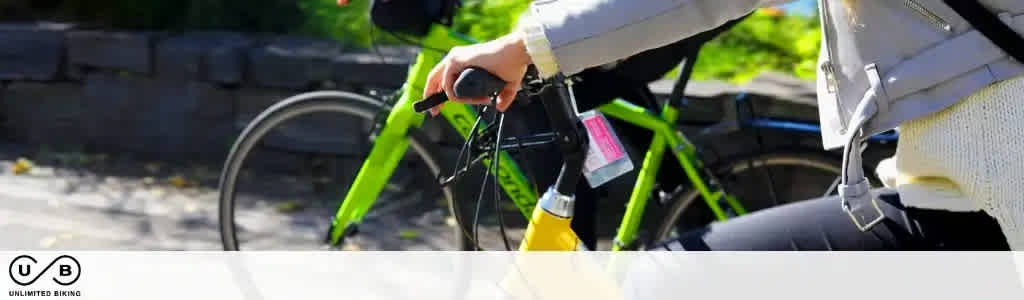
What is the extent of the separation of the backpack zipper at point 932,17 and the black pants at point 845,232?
51 cm

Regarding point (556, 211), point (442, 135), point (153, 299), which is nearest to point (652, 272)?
point (556, 211)

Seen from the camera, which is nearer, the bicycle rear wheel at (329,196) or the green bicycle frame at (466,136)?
the green bicycle frame at (466,136)

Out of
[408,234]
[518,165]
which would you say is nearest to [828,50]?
[518,165]

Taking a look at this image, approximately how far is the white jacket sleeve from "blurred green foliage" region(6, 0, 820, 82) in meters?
2.87

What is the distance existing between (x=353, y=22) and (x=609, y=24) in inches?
156

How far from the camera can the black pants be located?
2037mm

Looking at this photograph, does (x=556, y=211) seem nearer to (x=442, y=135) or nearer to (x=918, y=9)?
(x=918, y=9)

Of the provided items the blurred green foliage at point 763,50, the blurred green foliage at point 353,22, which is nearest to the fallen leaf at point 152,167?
the blurred green foliage at point 353,22

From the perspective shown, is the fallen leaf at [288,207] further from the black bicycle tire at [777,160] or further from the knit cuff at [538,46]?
the knit cuff at [538,46]

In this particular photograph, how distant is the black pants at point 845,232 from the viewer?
6.68 ft

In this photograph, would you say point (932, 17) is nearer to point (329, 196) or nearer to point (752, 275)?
point (752, 275)

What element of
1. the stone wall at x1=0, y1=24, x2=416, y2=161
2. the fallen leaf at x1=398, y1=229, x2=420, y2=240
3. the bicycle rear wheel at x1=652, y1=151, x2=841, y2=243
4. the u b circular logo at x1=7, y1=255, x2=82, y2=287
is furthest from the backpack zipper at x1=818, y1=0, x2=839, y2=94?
the stone wall at x1=0, y1=24, x2=416, y2=161

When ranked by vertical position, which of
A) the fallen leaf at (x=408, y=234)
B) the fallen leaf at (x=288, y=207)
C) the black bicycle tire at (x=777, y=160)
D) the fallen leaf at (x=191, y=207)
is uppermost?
the black bicycle tire at (x=777, y=160)

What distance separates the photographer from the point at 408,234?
14.9 ft
